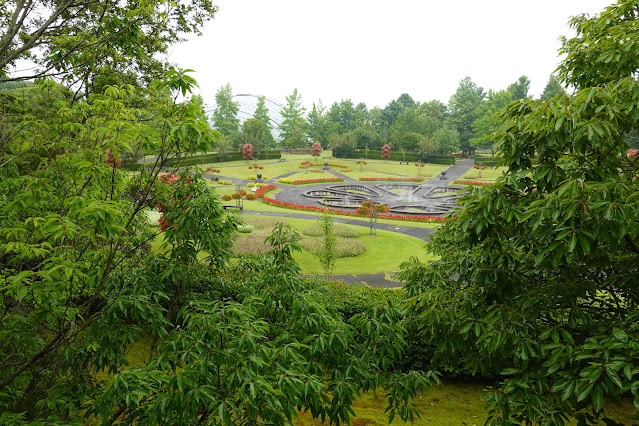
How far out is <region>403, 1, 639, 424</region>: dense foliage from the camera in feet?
11.6

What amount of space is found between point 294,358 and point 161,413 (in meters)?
1.26

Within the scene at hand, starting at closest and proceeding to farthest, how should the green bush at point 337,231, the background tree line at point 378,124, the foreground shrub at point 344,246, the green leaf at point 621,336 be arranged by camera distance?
the green leaf at point 621,336, the foreground shrub at point 344,246, the green bush at point 337,231, the background tree line at point 378,124

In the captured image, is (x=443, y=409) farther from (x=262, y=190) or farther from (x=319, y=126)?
(x=319, y=126)

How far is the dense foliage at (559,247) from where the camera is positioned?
3.54 m

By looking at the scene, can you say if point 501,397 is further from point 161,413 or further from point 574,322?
point 161,413

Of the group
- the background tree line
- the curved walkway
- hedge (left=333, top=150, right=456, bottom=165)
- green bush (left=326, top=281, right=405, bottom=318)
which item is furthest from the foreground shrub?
hedge (left=333, top=150, right=456, bottom=165)

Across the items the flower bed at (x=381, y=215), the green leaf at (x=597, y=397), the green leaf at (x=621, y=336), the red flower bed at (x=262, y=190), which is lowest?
the flower bed at (x=381, y=215)

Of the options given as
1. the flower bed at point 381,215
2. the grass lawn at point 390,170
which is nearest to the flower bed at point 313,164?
the grass lawn at point 390,170

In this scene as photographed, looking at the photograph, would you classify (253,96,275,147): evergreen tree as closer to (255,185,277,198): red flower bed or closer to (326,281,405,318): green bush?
(255,185,277,198): red flower bed

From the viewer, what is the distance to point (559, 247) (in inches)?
148

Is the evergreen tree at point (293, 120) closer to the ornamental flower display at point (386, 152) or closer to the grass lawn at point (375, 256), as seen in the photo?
the ornamental flower display at point (386, 152)

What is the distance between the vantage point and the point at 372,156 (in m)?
83.5

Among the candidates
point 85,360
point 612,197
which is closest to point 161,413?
point 85,360

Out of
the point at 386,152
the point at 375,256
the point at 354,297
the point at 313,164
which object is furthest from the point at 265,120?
the point at 354,297
